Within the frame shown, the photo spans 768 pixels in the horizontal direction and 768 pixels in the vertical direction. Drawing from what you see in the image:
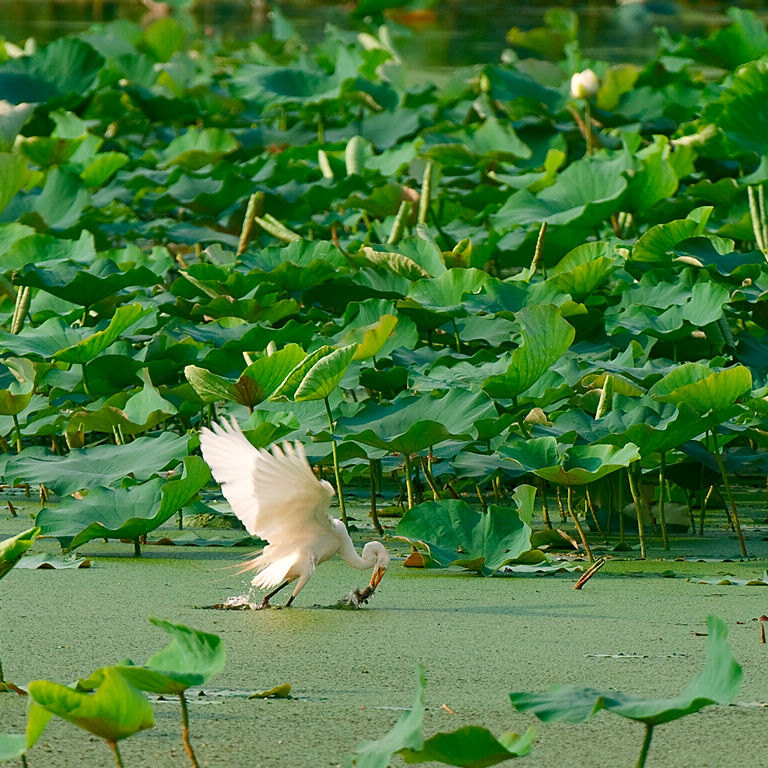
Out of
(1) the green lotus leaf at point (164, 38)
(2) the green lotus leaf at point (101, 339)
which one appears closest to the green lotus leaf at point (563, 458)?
(2) the green lotus leaf at point (101, 339)

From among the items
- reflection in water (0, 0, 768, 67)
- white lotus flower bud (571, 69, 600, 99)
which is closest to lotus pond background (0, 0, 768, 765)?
white lotus flower bud (571, 69, 600, 99)

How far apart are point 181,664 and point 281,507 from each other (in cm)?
55

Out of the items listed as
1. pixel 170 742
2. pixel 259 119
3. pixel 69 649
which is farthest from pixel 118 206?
pixel 170 742

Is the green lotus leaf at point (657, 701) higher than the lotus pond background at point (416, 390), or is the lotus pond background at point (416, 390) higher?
the green lotus leaf at point (657, 701)

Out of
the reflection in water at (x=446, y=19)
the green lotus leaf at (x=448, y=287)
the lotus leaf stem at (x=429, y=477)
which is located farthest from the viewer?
the reflection in water at (x=446, y=19)

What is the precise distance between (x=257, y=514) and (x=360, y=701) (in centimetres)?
32

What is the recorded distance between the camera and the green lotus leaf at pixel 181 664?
3.00 feet

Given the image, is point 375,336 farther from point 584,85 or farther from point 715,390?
point 584,85

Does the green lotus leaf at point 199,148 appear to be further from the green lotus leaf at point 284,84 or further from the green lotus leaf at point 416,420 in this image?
the green lotus leaf at point 416,420

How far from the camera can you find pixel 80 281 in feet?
7.61

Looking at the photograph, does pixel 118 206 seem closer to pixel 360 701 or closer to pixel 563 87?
pixel 563 87

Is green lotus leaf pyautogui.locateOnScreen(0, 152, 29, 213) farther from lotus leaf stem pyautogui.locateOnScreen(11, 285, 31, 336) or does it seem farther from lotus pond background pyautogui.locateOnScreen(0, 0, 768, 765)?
lotus leaf stem pyautogui.locateOnScreen(11, 285, 31, 336)

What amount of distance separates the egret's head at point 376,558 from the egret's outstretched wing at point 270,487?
6cm

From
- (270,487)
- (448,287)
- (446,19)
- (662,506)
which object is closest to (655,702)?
(270,487)
